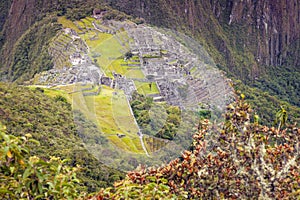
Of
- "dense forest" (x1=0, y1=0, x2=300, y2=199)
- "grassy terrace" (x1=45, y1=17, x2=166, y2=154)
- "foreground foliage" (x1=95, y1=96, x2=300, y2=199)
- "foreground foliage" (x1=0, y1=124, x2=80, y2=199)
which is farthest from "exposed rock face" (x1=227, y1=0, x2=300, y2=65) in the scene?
"foreground foliage" (x1=0, y1=124, x2=80, y2=199)

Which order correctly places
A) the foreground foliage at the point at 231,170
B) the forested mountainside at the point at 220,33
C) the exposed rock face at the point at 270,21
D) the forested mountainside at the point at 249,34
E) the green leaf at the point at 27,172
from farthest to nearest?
the exposed rock face at the point at 270,21 → the forested mountainside at the point at 249,34 → the forested mountainside at the point at 220,33 → the foreground foliage at the point at 231,170 → the green leaf at the point at 27,172

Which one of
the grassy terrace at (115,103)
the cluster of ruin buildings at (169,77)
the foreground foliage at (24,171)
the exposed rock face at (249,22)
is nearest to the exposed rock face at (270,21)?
the exposed rock face at (249,22)

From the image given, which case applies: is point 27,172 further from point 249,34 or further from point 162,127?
point 249,34

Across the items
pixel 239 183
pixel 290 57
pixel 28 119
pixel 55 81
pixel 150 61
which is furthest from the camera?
pixel 290 57

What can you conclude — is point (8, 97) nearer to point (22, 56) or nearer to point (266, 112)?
point (266, 112)

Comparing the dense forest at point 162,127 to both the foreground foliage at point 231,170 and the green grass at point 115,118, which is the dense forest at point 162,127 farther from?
the green grass at point 115,118

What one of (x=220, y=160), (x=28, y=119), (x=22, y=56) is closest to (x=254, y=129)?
(x=220, y=160)

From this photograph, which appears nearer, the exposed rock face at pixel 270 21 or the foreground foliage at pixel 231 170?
the foreground foliage at pixel 231 170
